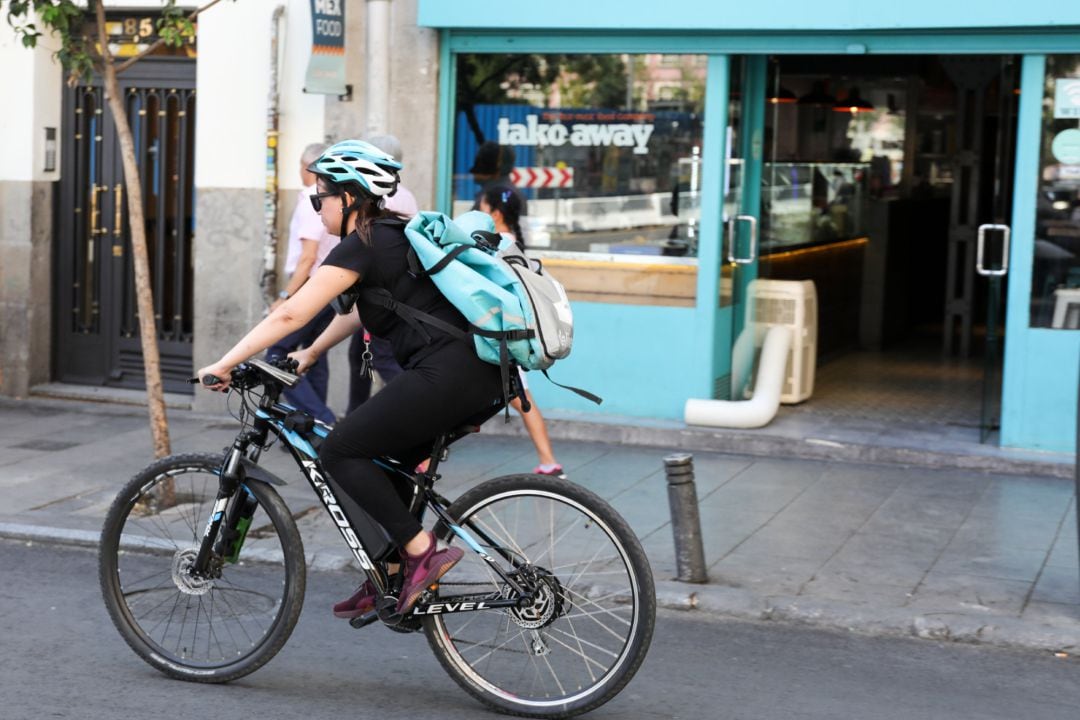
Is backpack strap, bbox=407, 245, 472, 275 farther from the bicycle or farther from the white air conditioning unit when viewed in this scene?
the white air conditioning unit

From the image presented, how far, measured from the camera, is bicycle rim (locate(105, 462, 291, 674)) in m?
5.30

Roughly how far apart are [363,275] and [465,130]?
5.83 m

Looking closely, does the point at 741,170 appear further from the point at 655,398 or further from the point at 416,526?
the point at 416,526

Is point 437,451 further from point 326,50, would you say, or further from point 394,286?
point 326,50

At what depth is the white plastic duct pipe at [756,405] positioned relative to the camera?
32.3ft

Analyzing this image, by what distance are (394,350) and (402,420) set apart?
0.99ft

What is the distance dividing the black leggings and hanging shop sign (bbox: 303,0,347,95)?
565cm

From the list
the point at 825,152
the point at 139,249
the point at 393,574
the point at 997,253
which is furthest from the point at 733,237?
the point at 393,574

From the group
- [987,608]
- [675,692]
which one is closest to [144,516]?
[675,692]

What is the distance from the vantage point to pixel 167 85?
1148 cm

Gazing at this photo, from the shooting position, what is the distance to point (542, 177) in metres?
10.5

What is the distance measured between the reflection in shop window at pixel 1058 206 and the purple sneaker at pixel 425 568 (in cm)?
543

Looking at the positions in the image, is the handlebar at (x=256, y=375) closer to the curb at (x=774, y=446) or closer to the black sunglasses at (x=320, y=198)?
the black sunglasses at (x=320, y=198)

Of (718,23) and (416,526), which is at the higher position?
(718,23)
